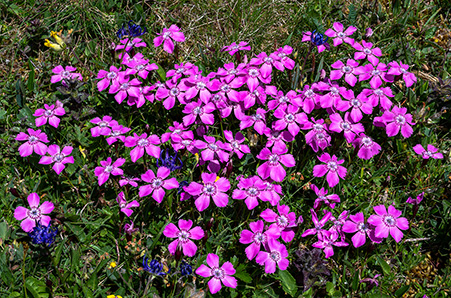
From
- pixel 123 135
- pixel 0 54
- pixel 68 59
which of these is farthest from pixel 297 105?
pixel 0 54

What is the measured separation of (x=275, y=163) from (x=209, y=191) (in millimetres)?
510

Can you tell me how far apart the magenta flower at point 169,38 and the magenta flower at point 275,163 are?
122 centimetres

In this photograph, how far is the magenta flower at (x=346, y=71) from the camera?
3.39 meters

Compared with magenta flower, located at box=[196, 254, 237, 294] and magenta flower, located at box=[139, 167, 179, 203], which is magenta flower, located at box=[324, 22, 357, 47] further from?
magenta flower, located at box=[196, 254, 237, 294]

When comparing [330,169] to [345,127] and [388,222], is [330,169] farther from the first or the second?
[388,222]

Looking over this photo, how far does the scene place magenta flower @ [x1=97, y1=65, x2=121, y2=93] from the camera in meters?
3.32

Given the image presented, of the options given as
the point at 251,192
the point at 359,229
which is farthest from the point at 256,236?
the point at 359,229

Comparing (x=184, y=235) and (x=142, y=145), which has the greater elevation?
(x=142, y=145)

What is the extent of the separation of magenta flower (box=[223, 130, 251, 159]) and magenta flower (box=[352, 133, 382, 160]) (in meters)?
0.78

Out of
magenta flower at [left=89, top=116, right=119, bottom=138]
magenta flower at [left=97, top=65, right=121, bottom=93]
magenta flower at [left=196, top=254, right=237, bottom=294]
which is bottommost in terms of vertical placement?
magenta flower at [left=196, top=254, right=237, bottom=294]

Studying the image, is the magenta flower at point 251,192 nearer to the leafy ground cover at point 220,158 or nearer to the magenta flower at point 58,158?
the leafy ground cover at point 220,158

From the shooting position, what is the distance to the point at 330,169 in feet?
9.88

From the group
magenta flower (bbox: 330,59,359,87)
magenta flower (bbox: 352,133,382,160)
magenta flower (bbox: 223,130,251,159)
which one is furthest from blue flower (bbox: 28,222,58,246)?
magenta flower (bbox: 330,59,359,87)

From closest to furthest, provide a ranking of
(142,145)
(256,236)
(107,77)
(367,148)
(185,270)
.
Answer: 1. (185,270)
2. (256,236)
3. (142,145)
4. (367,148)
5. (107,77)
